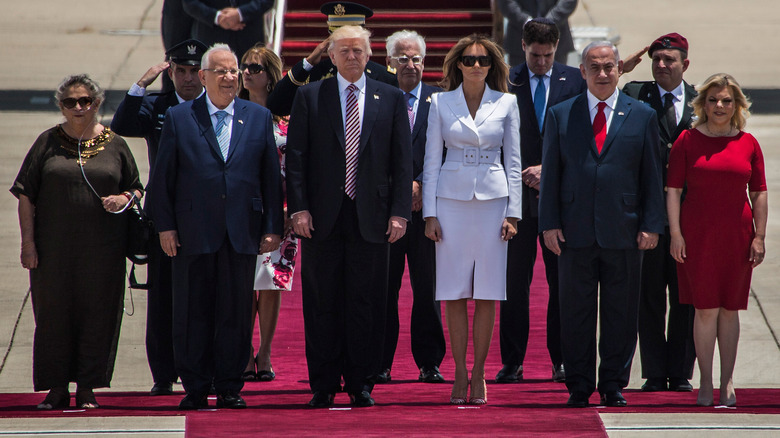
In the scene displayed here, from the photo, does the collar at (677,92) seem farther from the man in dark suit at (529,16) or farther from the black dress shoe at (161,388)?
the man in dark suit at (529,16)

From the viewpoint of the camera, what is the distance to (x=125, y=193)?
24.5 feet

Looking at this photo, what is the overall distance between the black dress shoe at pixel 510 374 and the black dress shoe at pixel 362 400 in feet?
3.60

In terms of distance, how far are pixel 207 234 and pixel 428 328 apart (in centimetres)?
163

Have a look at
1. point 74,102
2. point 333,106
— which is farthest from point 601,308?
point 74,102

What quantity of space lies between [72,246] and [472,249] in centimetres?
209

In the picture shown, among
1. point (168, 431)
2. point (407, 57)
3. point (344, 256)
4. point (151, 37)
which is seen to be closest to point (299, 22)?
point (151, 37)

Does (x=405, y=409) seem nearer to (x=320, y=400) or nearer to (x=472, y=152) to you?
(x=320, y=400)

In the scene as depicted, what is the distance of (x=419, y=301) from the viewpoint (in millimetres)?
8195

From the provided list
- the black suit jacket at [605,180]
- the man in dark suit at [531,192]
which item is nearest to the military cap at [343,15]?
the man in dark suit at [531,192]

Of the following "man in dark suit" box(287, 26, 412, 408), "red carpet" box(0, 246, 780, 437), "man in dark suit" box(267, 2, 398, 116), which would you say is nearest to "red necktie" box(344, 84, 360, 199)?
"man in dark suit" box(287, 26, 412, 408)

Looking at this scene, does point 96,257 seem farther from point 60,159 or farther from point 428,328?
point 428,328

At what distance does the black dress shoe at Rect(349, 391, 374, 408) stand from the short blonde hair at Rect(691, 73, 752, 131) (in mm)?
2230

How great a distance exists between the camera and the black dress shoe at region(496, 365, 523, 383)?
8.02 meters

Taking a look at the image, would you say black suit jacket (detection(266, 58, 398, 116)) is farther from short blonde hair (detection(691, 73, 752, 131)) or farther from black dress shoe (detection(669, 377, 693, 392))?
black dress shoe (detection(669, 377, 693, 392))
